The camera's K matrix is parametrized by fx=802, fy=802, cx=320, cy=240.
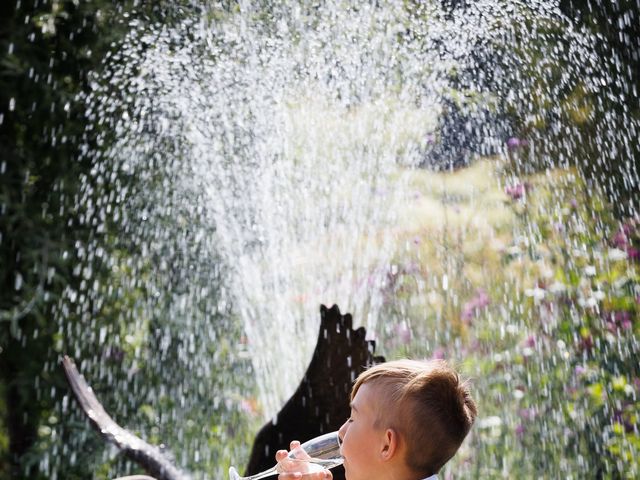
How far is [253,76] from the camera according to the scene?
4.54 metres

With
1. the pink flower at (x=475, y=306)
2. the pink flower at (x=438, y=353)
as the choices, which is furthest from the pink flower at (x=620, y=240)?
the pink flower at (x=438, y=353)

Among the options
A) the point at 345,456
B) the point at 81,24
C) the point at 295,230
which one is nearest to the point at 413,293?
the point at 295,230

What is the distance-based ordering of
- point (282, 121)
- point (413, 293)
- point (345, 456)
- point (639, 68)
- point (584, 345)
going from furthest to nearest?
point (282, 121)
point (413, 293)
point (639, 68)
point (584, 345)
point (345, 456)

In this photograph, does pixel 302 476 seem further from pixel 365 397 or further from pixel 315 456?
pixel 365 397

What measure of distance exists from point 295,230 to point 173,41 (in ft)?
4.23

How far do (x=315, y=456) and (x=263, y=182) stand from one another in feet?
10.2

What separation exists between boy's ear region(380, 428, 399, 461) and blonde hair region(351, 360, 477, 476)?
1 cm

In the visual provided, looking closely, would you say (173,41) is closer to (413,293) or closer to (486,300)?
(413,293)

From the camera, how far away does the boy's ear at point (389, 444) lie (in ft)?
4.94

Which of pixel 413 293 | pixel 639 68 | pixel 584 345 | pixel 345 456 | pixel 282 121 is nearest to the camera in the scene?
pixel 345 456

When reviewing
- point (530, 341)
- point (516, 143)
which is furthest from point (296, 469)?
point (516, 143)

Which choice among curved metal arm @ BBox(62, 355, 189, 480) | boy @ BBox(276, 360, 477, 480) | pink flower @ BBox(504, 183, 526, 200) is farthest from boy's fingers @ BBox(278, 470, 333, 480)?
pink flower @ BBox(504, 183, 526, 200)

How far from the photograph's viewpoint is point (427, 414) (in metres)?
1.50

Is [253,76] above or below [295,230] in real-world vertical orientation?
above
